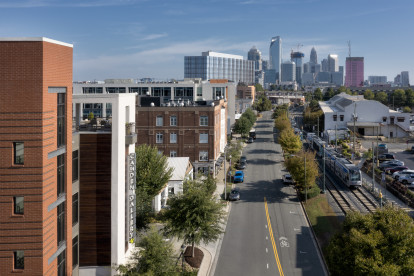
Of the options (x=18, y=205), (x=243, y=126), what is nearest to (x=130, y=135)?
(x=18, y=205)

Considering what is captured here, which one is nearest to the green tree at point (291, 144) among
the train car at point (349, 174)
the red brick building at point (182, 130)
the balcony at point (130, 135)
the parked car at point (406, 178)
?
the train car at point (349, 174)

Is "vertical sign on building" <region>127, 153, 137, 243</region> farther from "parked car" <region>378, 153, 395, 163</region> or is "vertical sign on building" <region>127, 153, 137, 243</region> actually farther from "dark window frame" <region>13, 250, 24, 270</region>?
"parked car" <region>378, 153, 395, 163</region>

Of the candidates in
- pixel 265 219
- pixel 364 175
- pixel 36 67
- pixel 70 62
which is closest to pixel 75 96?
pixel 70 62

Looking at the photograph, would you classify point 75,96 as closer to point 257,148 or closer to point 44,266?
point 44,266

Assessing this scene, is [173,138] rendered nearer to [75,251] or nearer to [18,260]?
[75,251]

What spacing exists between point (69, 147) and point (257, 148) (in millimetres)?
73417

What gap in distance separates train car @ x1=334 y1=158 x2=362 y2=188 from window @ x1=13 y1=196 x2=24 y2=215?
44.1 m

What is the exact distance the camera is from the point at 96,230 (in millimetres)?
25297

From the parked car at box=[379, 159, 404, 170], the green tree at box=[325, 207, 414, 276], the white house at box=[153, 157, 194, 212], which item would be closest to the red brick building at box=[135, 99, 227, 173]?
the white house at box=[153, 157, 194, 212]

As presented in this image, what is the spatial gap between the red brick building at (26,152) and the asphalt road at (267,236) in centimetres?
1492

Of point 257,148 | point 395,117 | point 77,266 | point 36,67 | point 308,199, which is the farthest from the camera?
point 395,117

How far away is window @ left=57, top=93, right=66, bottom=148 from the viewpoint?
20.7m

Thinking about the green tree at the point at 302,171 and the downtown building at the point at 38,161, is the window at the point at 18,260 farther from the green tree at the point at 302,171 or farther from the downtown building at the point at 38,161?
the green tree at the point at 302,171

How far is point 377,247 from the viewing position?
20781 mm
